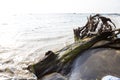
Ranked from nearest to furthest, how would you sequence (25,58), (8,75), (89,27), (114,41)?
1. (114,41)
2. (8,75)
3. (89,27)
4. (25,58)

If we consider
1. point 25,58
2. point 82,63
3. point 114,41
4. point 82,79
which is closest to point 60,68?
point 82,63

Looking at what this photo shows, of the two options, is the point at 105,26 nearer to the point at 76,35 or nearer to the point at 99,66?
the point at 76,35

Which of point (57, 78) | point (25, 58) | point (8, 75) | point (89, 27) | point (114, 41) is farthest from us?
point (25, 58)

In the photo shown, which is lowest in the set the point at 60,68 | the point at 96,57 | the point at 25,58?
the point at 25,58

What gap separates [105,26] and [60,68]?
241 centimetres

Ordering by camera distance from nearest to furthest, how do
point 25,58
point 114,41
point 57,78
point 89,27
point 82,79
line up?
point 82,79 < point 57,78 < point 114,41 < point 89,27 < point 25,58

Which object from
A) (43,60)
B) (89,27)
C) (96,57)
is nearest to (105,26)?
(89,27)

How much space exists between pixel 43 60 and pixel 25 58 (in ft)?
15.7

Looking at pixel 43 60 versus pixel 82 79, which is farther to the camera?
pixel 43 60

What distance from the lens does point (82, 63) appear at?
5.00m

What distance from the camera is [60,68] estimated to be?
212 inches

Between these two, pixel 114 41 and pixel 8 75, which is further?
pixel 8 75

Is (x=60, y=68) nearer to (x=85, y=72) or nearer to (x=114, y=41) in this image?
(x=85, y=72)

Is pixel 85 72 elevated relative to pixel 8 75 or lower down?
elevated
